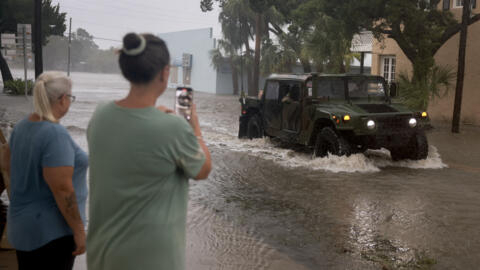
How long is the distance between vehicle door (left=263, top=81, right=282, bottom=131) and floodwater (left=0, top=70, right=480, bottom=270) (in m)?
0.62

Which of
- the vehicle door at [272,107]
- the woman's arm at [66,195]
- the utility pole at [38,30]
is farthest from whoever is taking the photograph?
the utility pole at [38,30]

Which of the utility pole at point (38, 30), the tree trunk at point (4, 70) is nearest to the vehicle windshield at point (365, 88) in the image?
the utility pole at point (38, 30)

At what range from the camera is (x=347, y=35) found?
67.6 ft

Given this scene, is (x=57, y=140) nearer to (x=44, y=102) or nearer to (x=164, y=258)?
(x=44, y=102)

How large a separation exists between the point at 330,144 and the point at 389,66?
1525 centimetres

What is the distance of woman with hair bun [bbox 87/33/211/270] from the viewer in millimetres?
2303

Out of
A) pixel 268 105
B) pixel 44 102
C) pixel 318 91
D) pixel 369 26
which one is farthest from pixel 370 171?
pixel 369 26

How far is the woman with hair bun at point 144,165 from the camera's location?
2303mm

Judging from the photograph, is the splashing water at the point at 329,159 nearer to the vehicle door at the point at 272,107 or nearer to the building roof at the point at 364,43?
the vehicle door at the point at 272,107

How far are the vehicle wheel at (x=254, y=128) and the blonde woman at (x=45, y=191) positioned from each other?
10.8 meters

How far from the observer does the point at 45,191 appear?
2861 mm

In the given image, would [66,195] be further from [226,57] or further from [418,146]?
[226,57]

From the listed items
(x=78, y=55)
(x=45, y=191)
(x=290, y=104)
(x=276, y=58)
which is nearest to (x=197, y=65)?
(x=276, y=58)

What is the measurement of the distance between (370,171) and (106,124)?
8659 millimetres
